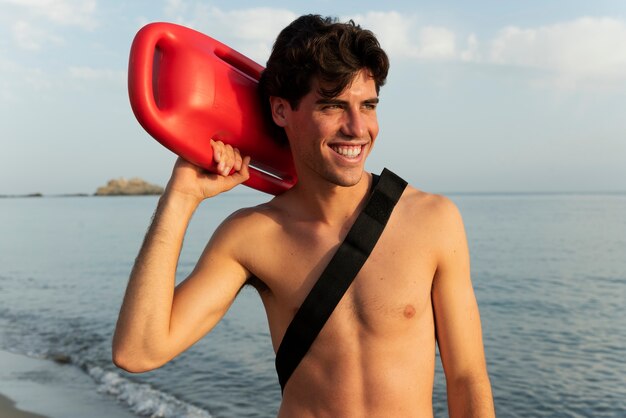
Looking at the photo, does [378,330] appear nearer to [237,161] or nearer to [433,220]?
[433,220]

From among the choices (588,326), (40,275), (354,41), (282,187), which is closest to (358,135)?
(354,41)

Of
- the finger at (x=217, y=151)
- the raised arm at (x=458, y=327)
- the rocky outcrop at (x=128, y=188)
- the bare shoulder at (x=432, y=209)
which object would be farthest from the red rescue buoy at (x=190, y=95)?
the rocky outcrop at (x=128, y=188)

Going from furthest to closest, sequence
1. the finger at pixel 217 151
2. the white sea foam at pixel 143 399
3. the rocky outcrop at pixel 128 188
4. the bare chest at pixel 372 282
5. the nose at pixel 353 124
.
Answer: the rocky outcrop at pixel 128 188 < the white sea foam at pixel 143 399 < the finger at pixel 217 151 < the bare chest at pixel 372 282 < the nose at pixel 353 124

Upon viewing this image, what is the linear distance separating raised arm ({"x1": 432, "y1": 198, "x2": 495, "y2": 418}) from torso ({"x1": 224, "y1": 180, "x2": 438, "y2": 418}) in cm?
4

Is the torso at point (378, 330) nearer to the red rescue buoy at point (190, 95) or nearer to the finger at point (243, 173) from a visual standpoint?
the finger at point (243, 173)

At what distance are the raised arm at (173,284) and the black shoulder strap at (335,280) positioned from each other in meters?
0.33

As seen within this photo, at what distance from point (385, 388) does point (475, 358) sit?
371mm

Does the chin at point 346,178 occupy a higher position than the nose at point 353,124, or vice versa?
the nose at point 353,124

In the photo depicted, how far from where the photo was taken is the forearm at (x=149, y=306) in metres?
2.54

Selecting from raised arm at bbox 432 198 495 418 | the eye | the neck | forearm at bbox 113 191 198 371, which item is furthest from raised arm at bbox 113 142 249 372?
raised arm at bbox 432 198 495 418

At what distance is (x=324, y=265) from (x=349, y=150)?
0.50 metres

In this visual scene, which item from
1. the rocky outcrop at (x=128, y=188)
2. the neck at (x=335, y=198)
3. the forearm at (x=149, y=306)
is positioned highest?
the rocky outcrop at (x=128, y=188)

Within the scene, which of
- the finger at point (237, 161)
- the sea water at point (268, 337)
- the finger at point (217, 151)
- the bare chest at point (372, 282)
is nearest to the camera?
the bare chest at point (372, 282)

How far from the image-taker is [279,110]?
2787 mm
